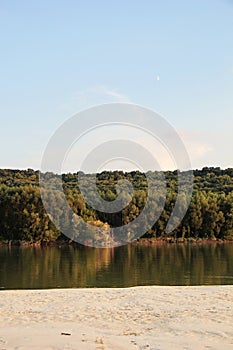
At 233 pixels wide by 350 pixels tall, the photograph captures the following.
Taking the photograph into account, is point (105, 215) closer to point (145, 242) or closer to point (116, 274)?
point (145, 242)

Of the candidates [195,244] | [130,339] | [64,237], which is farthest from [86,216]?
[130,339]

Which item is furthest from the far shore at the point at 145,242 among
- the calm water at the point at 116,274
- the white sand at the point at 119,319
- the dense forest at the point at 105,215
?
the white sand at the point at 119,319

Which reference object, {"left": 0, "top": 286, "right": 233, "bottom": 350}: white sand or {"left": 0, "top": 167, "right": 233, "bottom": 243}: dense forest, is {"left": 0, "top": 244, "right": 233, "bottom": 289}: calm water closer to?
{"left": 0, "top": 286, "right": 233, "bottom": 350}: white sand

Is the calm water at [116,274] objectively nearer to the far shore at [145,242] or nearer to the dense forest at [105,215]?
the far shore at [145,242]

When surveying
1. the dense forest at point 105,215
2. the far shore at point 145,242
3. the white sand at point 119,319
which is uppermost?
the dense forest at point 105,215

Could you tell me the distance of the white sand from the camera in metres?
9.98

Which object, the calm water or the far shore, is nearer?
the calm water

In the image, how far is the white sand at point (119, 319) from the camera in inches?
393

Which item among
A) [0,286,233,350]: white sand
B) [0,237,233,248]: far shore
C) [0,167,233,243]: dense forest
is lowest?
[0,286,233,350]: white sand

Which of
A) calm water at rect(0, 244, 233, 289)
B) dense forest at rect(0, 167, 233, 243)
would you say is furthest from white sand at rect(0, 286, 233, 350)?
dense forest at rect(0, 167, 233, 243)

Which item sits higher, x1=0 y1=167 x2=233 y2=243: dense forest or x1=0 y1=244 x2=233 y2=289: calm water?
x1=0 y1=167 x2=233 y2=243: dense forest

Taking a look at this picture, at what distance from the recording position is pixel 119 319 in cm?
1285

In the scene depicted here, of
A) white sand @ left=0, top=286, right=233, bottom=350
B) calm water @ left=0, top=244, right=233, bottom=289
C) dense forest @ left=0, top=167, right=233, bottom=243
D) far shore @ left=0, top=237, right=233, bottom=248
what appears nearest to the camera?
white sand @ left=0, top=286, right=233, bottom=350

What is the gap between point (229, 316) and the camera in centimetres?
1309
